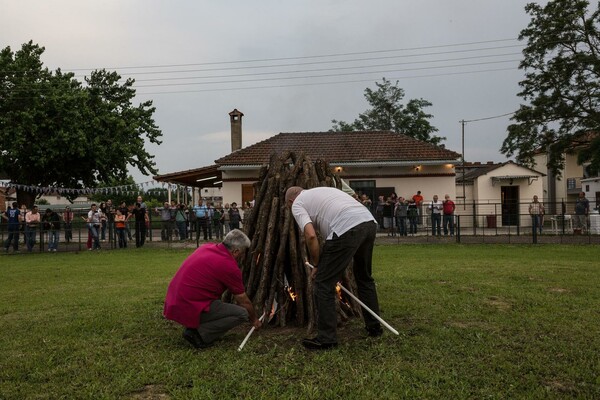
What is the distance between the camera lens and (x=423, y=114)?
4853cm

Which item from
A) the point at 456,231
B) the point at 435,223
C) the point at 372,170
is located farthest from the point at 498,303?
the point at 372,170

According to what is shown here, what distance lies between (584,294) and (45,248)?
1744 centimetres

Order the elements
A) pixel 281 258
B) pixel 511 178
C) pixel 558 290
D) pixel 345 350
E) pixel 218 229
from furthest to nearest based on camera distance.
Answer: pixel 511 178 < pixel 218 229 < pixel 558 290 < pixel 281 258 < pixel 345 350

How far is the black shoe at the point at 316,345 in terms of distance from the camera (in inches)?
205

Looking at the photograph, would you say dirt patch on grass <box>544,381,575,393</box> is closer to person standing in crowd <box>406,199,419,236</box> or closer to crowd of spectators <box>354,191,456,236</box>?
crowd of spectators <box>354,191,456,236</box>

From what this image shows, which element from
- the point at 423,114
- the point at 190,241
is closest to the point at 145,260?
the point at 190,241

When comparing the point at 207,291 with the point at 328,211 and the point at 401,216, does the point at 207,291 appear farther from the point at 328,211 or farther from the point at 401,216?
the point at 401,216

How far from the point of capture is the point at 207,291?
546 centimetres

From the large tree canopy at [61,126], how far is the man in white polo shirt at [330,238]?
1004 inches

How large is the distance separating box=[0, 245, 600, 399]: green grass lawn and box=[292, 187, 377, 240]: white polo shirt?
4.04 feet

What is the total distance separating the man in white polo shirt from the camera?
521cm

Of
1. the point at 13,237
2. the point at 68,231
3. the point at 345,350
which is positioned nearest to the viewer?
the point at 345,350

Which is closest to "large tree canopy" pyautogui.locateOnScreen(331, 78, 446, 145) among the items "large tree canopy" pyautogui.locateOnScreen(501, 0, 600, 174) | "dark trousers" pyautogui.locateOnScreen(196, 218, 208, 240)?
"large tree canopy" pyautogui.locateOnScreen(501, 0, 600, 174)

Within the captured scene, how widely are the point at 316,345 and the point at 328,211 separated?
1342 mm
